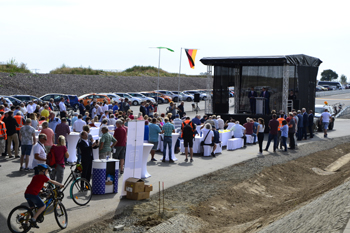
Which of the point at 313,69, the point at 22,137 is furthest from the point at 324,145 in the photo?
the point at 22,137

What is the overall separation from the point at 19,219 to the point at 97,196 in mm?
3300

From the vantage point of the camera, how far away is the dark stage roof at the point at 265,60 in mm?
25703

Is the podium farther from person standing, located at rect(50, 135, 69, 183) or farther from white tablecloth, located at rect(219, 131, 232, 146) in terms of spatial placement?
person standing, located at rect(50, 135, 69, 183)

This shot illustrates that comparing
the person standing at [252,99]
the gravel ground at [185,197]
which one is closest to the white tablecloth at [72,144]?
the gravel ground at [185,197]

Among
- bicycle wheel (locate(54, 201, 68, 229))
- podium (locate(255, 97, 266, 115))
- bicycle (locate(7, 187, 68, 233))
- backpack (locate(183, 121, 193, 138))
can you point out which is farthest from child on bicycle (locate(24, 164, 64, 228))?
podium (locate(255, 97, 266, 115))

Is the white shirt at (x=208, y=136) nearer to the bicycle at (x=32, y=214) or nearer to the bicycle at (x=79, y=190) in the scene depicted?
the bicycle at (x=79, y=190)

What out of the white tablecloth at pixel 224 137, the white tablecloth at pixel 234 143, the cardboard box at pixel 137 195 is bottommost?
the cardboard box at pixel 137 195

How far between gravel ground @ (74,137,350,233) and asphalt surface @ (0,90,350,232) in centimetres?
35

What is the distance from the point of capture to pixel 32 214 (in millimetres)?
7980

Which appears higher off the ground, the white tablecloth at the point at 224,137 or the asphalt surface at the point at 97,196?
the white tablecloth at the point at 224,137

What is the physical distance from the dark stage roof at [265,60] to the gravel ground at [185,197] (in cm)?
913

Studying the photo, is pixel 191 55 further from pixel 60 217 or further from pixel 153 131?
pixel 60 217

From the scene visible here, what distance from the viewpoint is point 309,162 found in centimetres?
1845

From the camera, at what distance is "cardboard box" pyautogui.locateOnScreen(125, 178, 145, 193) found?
10.8 metres
